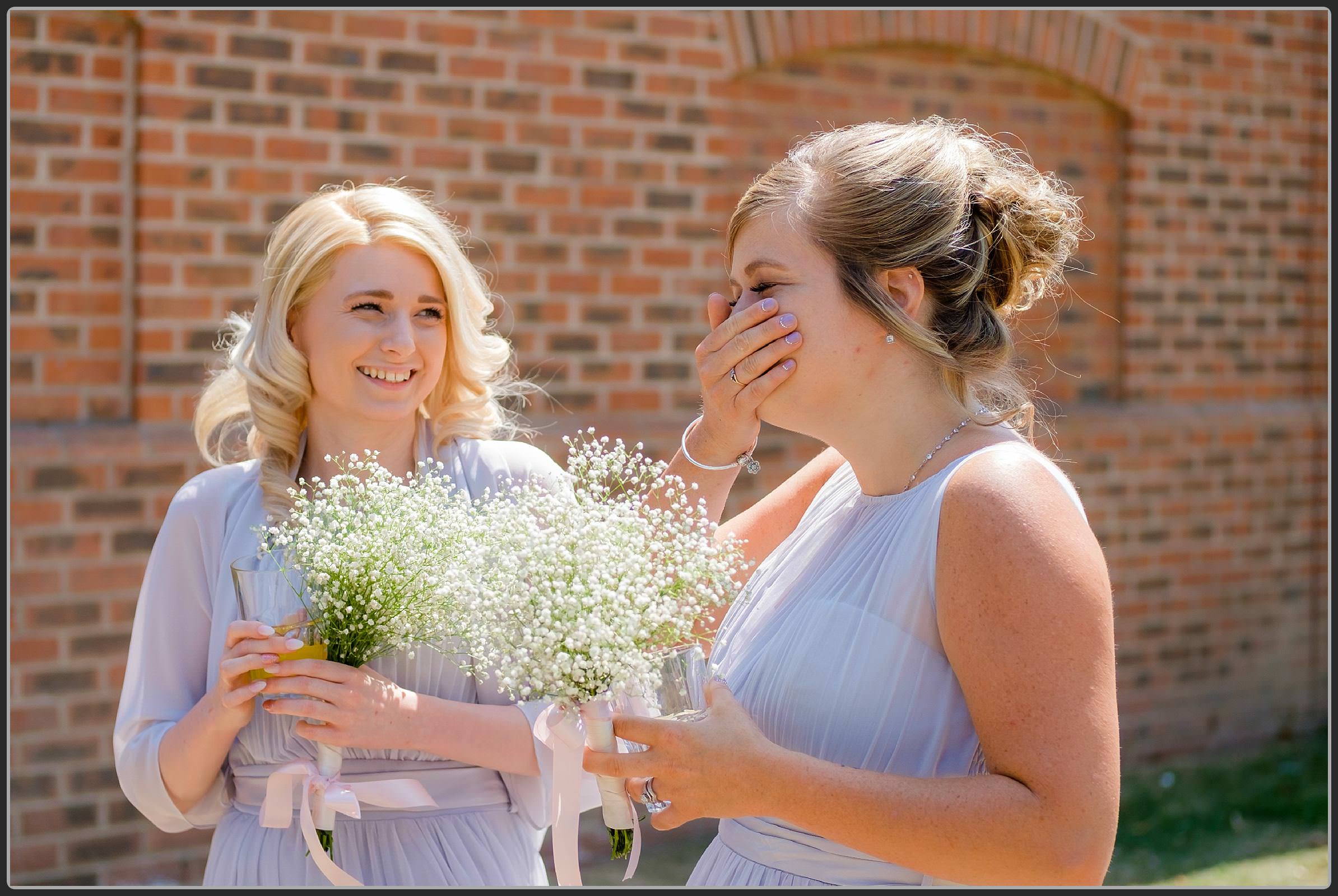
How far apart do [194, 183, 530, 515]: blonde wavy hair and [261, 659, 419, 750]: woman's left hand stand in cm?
62

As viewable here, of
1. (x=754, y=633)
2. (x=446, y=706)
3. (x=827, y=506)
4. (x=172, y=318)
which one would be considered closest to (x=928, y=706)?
(x=754, y=633)

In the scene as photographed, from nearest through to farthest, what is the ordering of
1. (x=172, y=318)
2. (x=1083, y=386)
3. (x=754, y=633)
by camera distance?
(x=754, y=633), (x=172, y=318), (x=1083, y=386)

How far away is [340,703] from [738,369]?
2.80 ft

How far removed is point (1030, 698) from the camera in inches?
65.6

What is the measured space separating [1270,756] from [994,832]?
18.0 ft

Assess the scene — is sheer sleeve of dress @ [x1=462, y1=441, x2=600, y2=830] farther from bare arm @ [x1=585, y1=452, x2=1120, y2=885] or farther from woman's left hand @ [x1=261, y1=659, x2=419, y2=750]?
bare arm @ [x1=585, y1=452, x2=1120, y2=885]

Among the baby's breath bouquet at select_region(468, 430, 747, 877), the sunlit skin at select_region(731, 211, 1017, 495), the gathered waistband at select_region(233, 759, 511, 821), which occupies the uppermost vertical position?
the sunlit skin at select_region(731, 211, 1017, 495)

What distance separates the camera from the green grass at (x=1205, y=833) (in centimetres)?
486

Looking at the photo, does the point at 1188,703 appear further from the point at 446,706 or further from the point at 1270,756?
the point at 446,706

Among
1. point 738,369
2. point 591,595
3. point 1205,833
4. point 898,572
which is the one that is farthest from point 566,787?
point 1205,833

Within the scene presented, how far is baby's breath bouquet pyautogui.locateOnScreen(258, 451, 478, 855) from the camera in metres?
1.87

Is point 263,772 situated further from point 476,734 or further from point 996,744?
point 996,744

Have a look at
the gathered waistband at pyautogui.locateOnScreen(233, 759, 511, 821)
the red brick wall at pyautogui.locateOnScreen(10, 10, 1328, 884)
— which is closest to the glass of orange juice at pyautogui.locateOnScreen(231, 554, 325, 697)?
the gathered waistband at pyautogui.locateOnScreen(233, 759, 511, 821)

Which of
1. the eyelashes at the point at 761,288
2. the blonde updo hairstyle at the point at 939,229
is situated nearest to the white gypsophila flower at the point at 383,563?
the eyelashes at the point at 761,288
